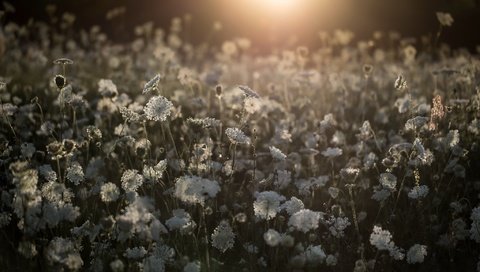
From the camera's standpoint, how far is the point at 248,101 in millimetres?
3562

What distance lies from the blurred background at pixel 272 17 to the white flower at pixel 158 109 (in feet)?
39.5

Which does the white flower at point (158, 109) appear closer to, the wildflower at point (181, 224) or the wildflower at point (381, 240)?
the wildflower at point (181, 224)

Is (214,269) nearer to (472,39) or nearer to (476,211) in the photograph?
(476,211)

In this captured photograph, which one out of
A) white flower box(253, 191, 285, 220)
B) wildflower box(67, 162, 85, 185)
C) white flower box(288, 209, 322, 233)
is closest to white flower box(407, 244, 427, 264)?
white flower box(288, 209, 322, 233)

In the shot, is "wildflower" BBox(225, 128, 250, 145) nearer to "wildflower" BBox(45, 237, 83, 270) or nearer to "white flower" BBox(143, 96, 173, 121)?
"white flower" BBox(143, 96, 173, 121)

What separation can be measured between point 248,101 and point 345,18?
13853mm

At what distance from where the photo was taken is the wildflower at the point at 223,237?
2705 millimetres

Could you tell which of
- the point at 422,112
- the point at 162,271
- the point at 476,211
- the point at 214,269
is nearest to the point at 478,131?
the point at 422,112

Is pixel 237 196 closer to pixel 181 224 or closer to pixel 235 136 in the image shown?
pixel 235 136

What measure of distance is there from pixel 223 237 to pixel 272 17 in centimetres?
1629

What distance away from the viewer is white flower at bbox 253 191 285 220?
260 centimetres

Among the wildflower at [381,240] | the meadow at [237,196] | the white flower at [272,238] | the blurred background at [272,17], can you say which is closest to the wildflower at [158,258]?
the meadow at [237,196]

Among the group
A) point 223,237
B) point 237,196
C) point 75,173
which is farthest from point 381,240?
point 75,173

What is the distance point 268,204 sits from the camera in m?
2.61
